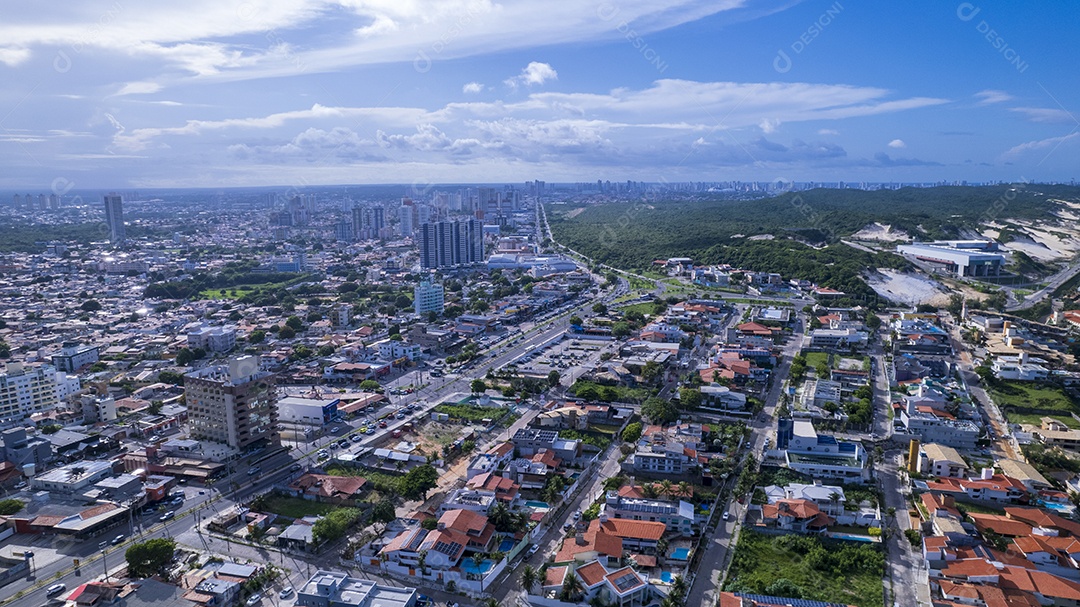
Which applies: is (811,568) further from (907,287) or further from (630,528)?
(907,287)

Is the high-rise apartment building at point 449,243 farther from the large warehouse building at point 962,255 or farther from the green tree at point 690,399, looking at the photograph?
the green tree at point 690,399

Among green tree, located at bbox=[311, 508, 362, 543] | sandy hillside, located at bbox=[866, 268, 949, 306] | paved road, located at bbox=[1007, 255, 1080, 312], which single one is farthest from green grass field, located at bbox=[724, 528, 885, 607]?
sandy hillside, located at bbox=[866, 268, 949, 306]

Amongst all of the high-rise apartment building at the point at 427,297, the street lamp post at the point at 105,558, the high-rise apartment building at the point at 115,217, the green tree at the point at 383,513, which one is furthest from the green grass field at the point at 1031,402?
the high-rise apartment building at the point at 115,217

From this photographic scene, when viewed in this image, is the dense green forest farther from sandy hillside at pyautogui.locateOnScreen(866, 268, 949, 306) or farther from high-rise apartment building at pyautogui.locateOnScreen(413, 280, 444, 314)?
high-rise apartment building at pyautogui.locateOnScreen(413, 280, 444, 314)

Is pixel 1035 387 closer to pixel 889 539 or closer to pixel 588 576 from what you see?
pixel 889 539

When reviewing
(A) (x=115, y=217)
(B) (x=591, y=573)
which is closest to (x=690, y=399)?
(B) (x=591, y=573)
